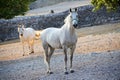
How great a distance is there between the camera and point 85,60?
1895 cm

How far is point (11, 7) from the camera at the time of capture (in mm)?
27531

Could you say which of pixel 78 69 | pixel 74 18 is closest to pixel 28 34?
pixel 78 69

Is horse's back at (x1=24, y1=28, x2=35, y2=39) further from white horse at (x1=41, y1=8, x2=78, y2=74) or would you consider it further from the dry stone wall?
the dry stone wall

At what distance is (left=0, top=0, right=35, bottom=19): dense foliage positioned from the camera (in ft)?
88.0

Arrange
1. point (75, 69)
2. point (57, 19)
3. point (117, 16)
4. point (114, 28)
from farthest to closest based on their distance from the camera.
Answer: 1. point (57, 19)
2. point (117, 16)
3. point (114, 28)
4. point (75, 69)

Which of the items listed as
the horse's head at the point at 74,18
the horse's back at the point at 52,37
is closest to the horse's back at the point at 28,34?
the horse's back at the point at 52,37

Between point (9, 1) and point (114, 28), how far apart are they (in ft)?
43.0

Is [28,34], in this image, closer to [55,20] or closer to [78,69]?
[78,69]

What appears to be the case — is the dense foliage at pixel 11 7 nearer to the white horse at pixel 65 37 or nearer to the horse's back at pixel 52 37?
the horse's back at pixel 52 37

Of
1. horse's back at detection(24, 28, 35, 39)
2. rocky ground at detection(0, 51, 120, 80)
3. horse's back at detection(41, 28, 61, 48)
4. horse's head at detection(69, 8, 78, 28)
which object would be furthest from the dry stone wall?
horse's head at detection(69, 8, 78, 28)

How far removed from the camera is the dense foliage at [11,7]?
88.0 ft

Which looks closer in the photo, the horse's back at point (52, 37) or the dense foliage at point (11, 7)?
the horse's back at point (52, 37)

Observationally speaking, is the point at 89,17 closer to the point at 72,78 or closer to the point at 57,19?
the point at 57,19

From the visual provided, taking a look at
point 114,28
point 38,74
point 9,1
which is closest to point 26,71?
point 38,74
